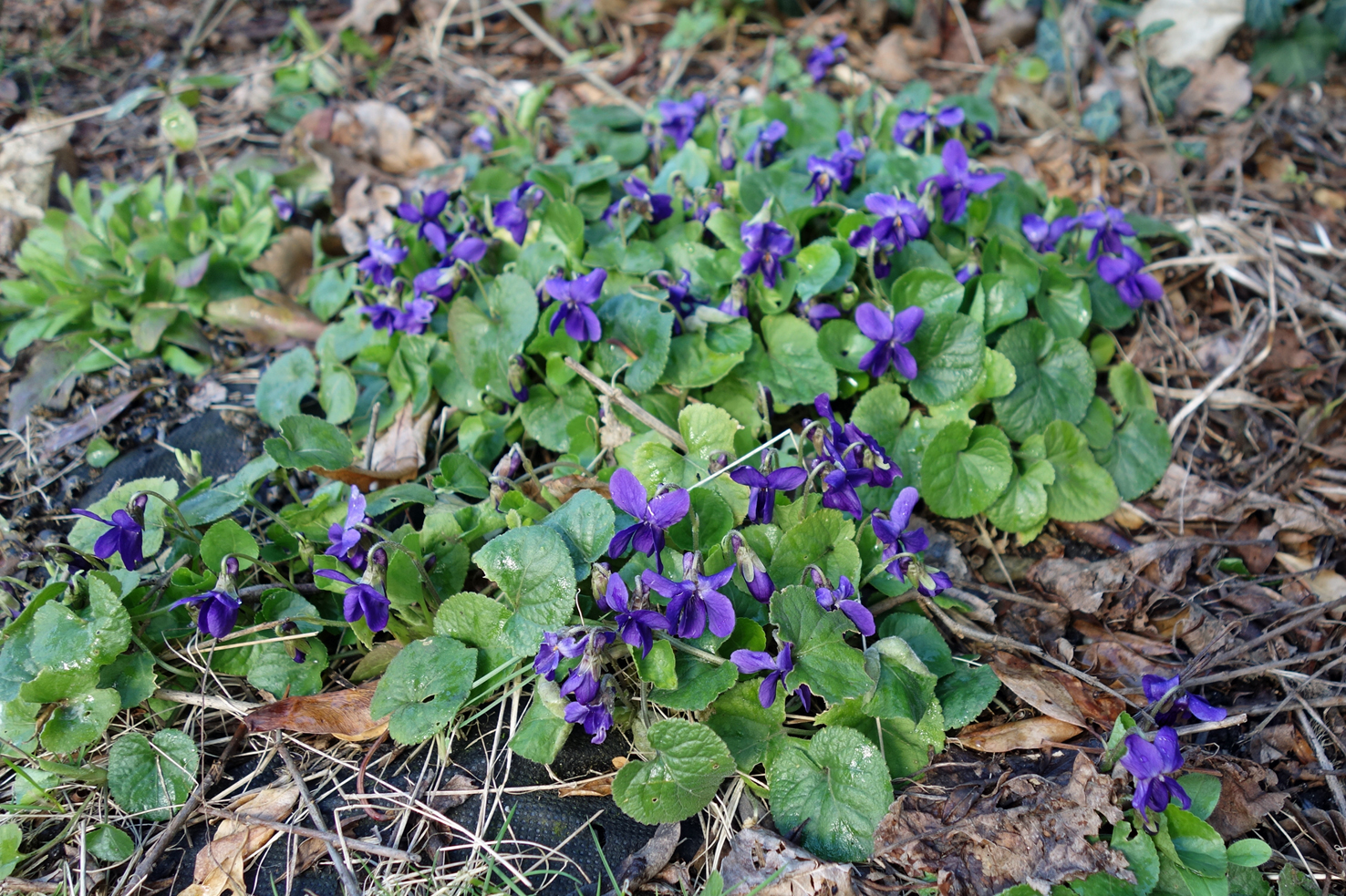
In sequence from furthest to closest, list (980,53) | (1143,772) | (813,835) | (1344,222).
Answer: (980,53), (1344,222), (813,835), (1143,772)

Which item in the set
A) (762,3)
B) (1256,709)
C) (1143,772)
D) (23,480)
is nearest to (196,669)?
(23,480)

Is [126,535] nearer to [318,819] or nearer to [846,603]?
[318,819]

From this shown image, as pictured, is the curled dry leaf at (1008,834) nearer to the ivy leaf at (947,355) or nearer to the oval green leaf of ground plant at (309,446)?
the ivy leaf at (947,355)

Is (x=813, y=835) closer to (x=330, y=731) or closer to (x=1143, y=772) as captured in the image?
(x=1143, y=772)

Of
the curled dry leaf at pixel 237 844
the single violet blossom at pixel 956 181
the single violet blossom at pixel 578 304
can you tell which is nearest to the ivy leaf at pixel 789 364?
the single violet blossom at pixel 578 304

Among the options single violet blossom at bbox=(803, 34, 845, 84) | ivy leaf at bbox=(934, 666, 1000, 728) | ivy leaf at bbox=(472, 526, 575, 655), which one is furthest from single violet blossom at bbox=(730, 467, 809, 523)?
single violet blossom at bbox=(803, 34, 845, 84)

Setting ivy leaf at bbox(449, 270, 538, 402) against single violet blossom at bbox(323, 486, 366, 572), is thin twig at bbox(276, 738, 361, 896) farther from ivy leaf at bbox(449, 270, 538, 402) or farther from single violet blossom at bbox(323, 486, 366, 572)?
ivy leaf at bbox(449, 270, 538, 402)
